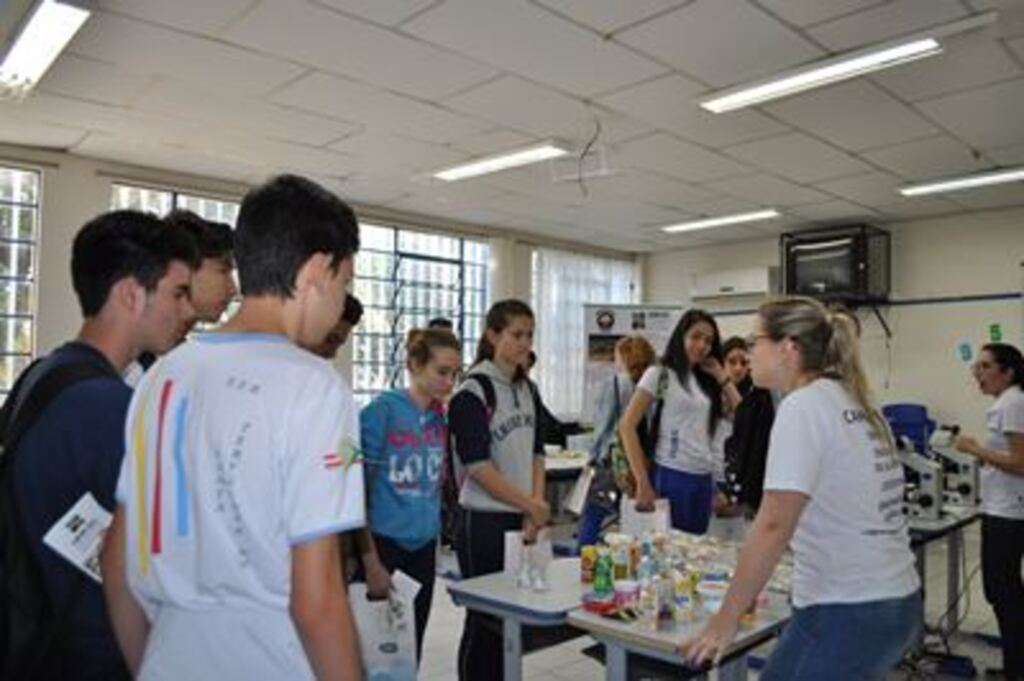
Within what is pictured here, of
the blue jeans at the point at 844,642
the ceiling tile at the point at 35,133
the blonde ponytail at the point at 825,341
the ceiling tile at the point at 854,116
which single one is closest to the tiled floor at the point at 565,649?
the blue jeans at the point at 844,642

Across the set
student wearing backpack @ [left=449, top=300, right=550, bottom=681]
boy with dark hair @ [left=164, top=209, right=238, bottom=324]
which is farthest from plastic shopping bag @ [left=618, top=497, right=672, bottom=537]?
boy with dark hair @ [left=164, top=209, right=238, bottom=324]

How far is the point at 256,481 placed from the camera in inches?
41.4

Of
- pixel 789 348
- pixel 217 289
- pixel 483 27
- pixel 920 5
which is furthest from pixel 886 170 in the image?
pixel 217 289

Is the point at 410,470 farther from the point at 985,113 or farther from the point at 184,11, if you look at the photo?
the point at 985,113

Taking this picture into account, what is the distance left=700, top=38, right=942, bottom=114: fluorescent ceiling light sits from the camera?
373cm

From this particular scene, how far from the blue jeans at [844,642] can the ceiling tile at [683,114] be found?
3076mm

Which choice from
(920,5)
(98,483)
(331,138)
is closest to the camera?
(98,483)

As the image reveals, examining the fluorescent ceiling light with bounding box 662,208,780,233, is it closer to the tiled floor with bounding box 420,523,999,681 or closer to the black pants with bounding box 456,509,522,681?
the tiled floor with bounding box 420,523,999,681

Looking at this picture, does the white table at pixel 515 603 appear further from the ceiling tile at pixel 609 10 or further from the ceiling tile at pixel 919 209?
the ceiling tile at pixel 919 209

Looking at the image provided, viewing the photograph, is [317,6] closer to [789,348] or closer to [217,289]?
[217,289]

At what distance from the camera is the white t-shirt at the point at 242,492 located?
1.05 metres

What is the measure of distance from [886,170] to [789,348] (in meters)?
4.70

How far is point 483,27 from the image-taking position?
3541mm

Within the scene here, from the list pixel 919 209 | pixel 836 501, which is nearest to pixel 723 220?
pixel 919 209
